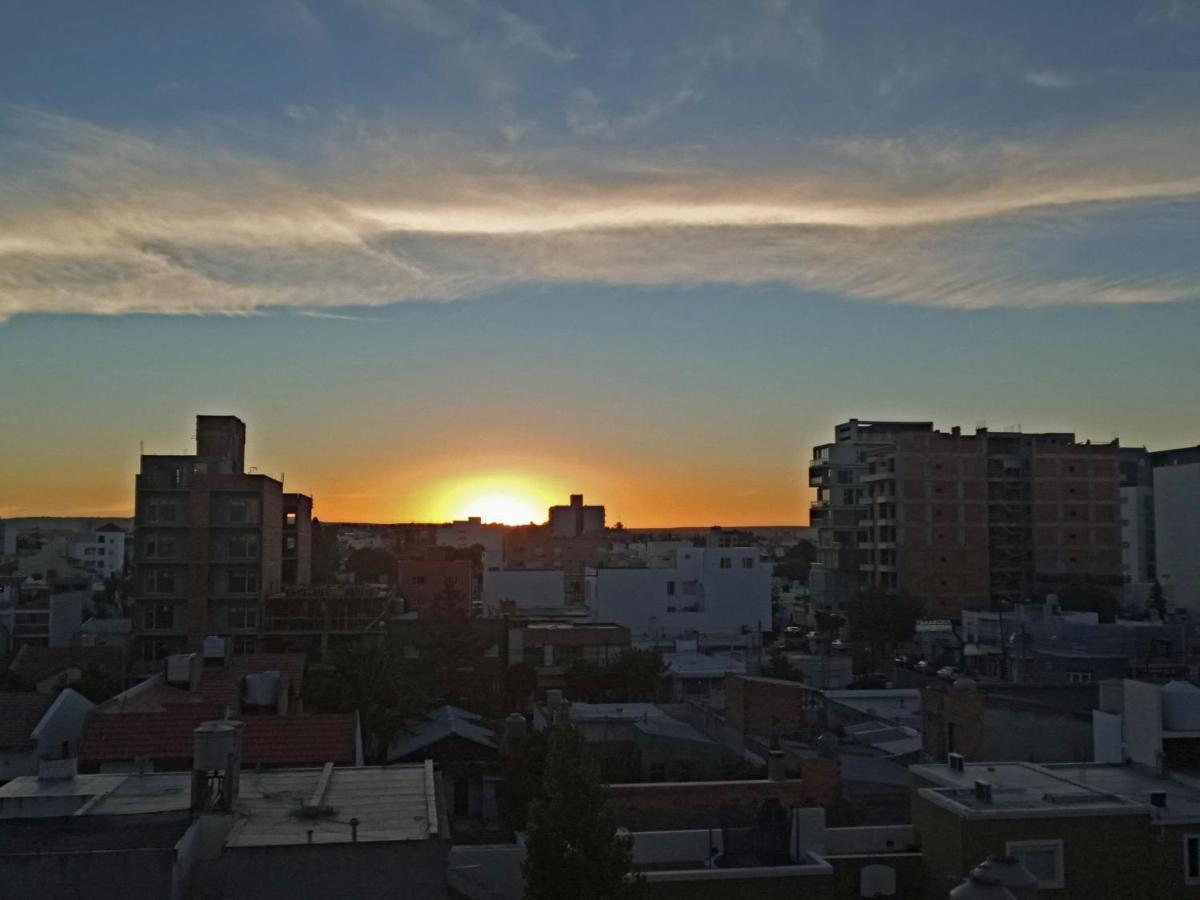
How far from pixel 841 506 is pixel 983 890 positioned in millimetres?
85418

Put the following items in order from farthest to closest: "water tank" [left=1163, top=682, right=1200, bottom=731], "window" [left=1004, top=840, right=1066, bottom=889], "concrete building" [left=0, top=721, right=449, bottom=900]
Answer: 1. "water tank" [left=1163, top=682, right=1200, bottom=731]
2. "window" [left=1004, top=840, right=1066, bottom=889]
3. "concrete building" [left=0, top=721, right=449, bottom=900]

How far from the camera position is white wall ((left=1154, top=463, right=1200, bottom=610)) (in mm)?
86625

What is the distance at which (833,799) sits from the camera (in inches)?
1007

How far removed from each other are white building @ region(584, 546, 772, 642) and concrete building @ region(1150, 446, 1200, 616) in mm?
32247

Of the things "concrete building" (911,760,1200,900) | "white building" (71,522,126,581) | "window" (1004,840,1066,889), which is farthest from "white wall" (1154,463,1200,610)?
"white building" (71,522,126,581)

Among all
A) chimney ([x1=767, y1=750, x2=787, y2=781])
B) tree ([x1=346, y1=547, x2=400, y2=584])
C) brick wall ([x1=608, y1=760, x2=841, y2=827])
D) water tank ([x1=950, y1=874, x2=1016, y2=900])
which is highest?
tree ([x1=346, y1=547, x2=400, y2=584])

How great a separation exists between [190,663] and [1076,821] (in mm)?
24500

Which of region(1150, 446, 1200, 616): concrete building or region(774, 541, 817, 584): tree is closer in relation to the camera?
region(1150, 446, 1200, 616): concrete building

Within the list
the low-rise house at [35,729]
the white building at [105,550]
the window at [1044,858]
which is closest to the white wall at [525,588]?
the low-rise house at [35,729]

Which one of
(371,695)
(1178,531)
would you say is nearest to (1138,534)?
(1178,531)

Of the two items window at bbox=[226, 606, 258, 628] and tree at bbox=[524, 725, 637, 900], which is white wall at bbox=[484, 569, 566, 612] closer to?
window at bbox=[226, 606, 258, 628]

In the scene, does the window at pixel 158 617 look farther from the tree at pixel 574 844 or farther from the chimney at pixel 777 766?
the tree at pixel 574 844

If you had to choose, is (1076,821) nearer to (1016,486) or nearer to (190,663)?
(190,663)

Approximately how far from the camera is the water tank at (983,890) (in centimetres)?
1216
